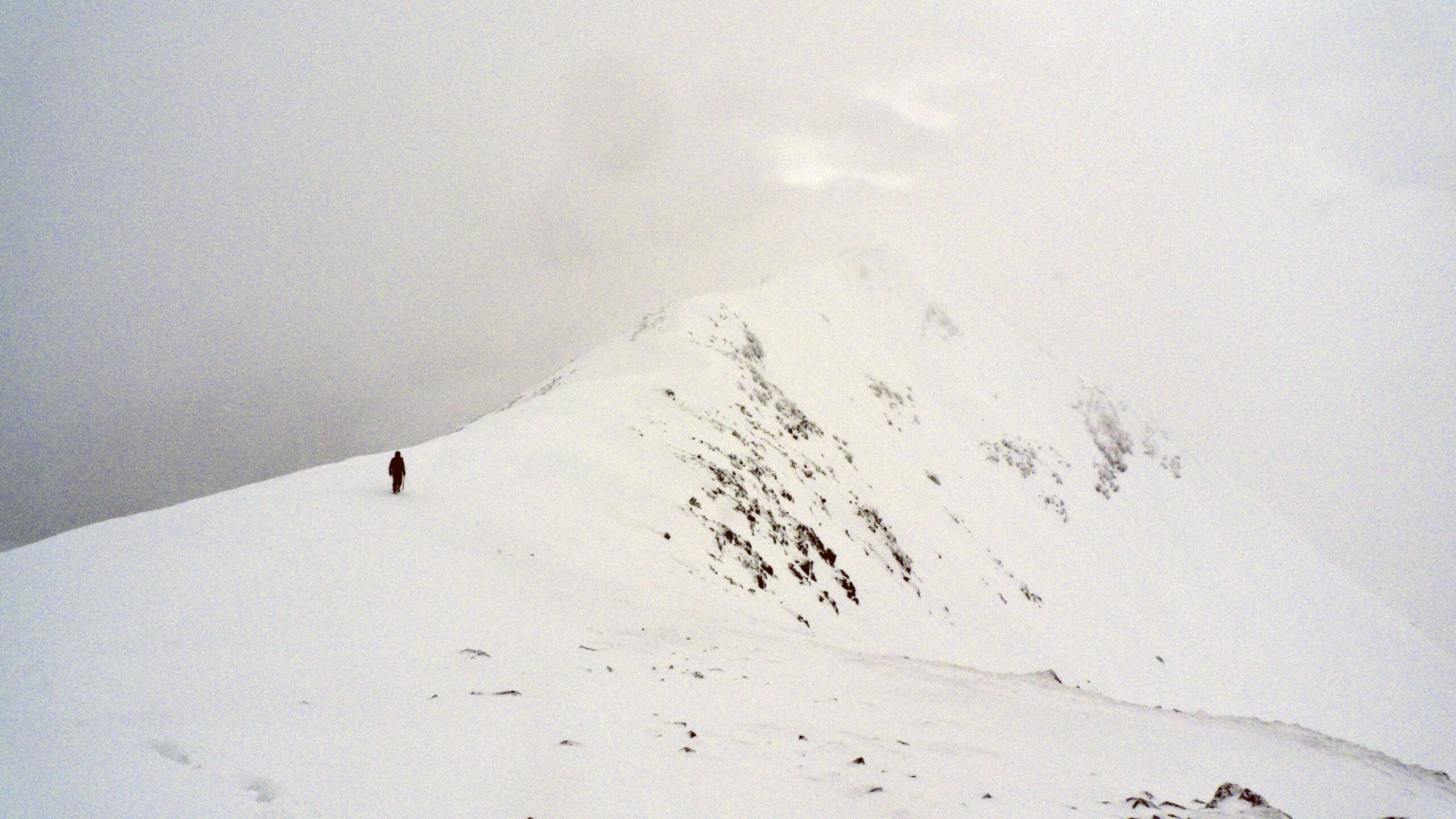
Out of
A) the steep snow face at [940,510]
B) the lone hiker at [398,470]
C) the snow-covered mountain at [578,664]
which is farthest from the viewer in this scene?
the steep snow face at [940,510]

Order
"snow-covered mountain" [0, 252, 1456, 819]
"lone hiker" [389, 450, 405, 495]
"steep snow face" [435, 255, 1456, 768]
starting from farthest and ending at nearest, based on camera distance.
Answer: "steep snow face" [435, 255, 1456, 768] → "lone hiker" [389, 450, 405, 495] → "snow-covered mountain" [0, 252, 1456, 819]

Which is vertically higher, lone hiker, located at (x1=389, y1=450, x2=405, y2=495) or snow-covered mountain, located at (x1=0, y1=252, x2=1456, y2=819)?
lone hiker, located at (x1=389, y1=450, x2=405, y2=495)

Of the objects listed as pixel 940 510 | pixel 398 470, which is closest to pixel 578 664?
pixel 398 470

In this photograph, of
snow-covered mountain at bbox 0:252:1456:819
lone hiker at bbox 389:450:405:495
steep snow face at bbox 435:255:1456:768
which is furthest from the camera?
steep snow face at bbox 435:255:1456:768

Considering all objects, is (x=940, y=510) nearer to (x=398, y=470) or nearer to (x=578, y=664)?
(x=398, y=470)

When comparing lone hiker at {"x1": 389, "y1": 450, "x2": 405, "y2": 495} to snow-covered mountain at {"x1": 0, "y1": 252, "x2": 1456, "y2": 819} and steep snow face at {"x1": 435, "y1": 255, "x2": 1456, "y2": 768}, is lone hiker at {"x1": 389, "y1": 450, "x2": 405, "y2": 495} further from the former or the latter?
steep snow face at {"x1": 435, "y1": 255, "x2": 1456, "y2": 768}

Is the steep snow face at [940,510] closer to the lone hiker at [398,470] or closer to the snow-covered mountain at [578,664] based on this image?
the snow-covered mountain at [578,664]

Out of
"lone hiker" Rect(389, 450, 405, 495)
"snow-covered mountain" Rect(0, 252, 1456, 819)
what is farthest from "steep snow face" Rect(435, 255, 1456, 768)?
"lone hiker" Rect(389, 450, 405, 495)

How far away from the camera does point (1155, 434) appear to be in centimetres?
6956

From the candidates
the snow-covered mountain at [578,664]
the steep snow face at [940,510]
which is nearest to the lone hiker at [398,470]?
the snow-covered mountain at [578,664]

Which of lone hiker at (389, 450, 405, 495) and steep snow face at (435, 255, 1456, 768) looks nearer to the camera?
lone hiker at (389, 450, 405, 495)

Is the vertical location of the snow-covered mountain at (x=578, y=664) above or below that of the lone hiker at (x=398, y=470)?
below

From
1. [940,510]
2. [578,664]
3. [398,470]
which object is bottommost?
[578,664]

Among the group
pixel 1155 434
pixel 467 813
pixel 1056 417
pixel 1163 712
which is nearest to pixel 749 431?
pixel 1163 712
